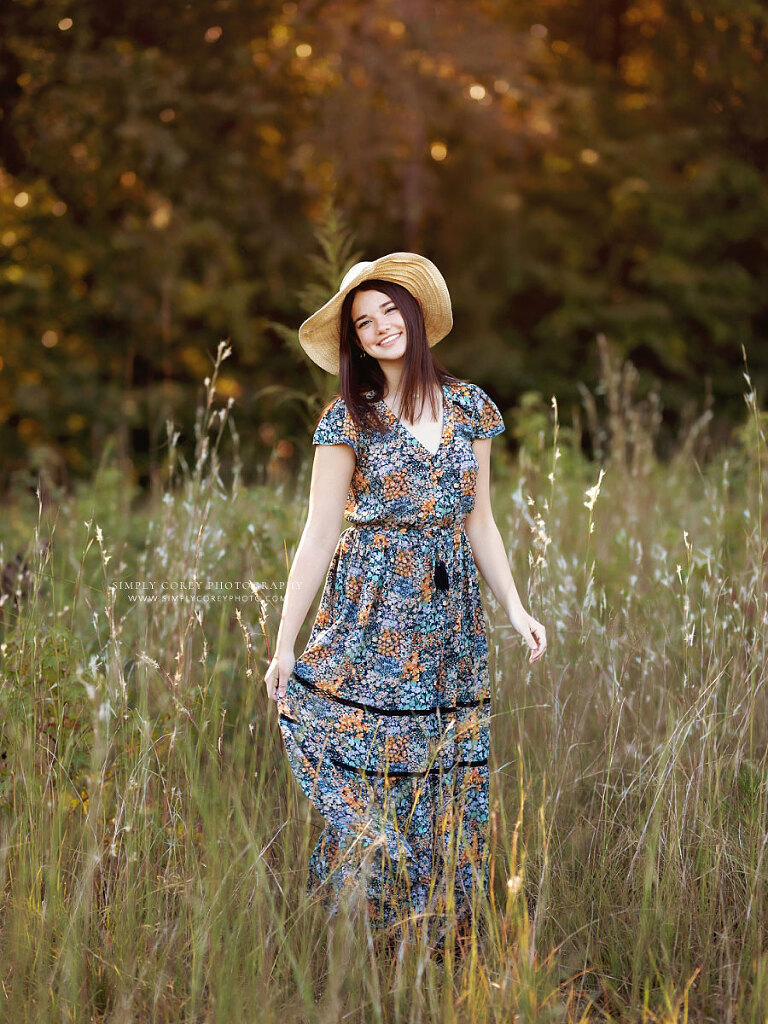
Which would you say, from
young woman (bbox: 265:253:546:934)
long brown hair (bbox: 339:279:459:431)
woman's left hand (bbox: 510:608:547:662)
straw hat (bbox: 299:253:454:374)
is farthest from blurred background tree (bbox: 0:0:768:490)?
woman's left hand (bbox: 510:608:547:662)

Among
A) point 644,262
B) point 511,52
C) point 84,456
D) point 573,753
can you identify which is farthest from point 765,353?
point 573,753

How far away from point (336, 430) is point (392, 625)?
1.57 ft

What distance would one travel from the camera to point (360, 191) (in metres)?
8.91

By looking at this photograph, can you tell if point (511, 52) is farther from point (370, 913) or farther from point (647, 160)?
point (370, 913)

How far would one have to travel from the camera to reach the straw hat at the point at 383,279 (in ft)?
7.83

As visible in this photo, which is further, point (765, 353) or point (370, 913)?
point (765, 353)

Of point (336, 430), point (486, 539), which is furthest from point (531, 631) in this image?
point (336, 430)

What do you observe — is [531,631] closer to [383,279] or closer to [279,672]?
[279,672]

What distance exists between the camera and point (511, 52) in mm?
8711

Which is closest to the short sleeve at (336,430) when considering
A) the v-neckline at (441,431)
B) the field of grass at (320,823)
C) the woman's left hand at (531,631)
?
the v-neckline at (441,431)

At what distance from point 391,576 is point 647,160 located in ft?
28.9

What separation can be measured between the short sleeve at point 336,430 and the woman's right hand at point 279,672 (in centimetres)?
50

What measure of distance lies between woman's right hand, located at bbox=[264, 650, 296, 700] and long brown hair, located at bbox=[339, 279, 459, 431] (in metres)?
0.57

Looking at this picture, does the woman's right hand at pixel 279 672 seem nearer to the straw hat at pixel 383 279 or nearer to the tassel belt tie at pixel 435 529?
the tassel belt tie at pixel 435 529
